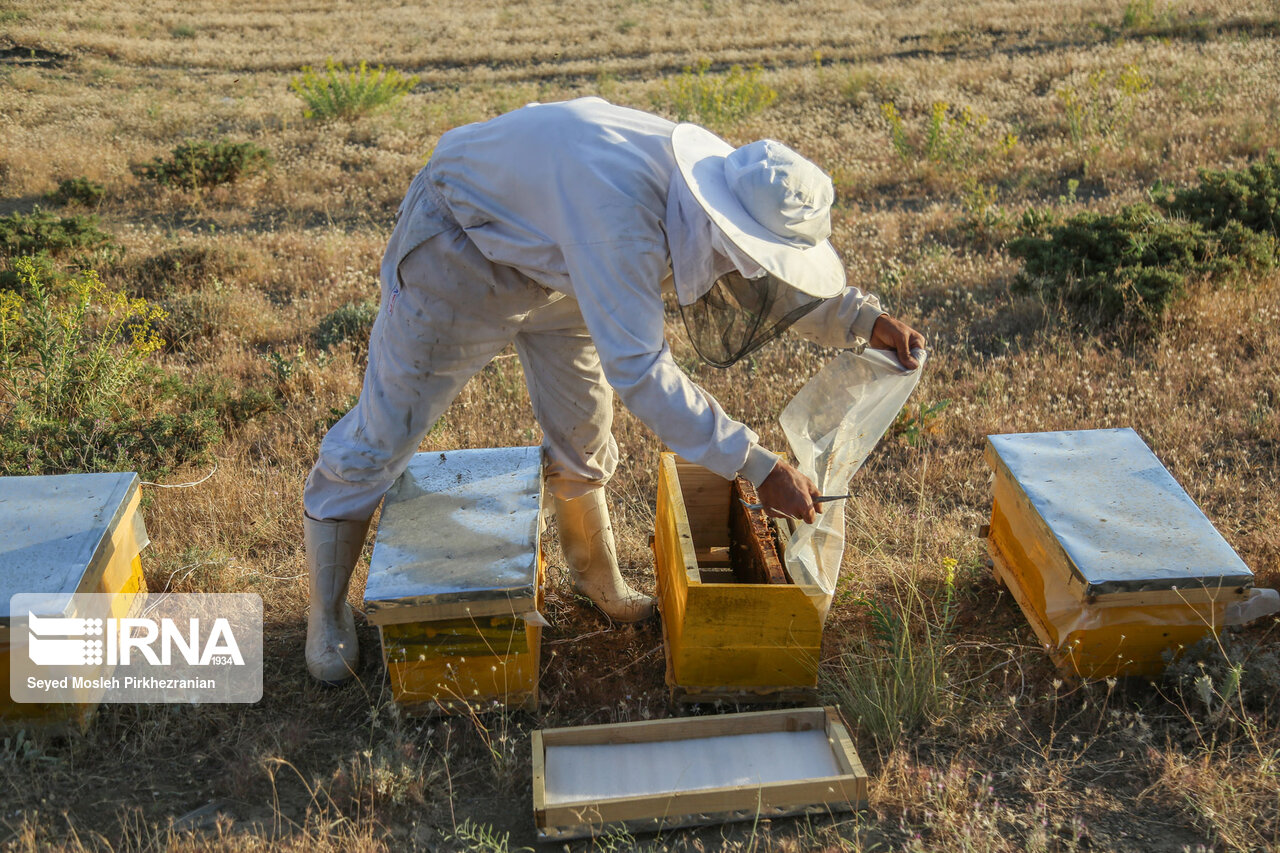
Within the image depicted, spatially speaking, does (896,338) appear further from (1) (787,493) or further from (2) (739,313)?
(1) (787,493)

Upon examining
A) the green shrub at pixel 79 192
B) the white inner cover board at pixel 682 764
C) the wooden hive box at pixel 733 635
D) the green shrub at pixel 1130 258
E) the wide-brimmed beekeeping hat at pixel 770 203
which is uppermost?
the wide-brimmed beekeeping hat at pixel 770 203

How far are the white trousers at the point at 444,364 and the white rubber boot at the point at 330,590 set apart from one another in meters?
0.07

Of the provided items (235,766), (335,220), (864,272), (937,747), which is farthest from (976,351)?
(335,220)

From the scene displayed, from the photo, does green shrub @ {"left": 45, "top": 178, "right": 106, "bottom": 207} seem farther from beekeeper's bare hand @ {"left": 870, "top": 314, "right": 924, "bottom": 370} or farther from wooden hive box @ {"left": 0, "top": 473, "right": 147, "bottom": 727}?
beekeeper's bare hand @ {"left": 870, "top": 314, "right": 924, "bottom": 370}

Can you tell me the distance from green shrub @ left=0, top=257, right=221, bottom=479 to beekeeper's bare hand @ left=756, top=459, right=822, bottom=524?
10.9 ft

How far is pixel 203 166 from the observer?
10.0 meters

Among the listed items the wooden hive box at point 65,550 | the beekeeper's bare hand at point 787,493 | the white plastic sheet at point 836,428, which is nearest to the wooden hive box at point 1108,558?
the white plastic sheet at point 836,428

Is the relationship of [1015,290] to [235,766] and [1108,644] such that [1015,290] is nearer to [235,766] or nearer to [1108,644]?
[1108,644]

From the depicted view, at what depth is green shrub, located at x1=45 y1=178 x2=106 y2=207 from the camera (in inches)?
381

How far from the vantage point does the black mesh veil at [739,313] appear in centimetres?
288

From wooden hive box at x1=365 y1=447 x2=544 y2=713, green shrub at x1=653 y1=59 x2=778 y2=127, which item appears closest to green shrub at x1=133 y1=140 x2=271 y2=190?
green shrub at x1=653 y1=59 x2=778 y2=127

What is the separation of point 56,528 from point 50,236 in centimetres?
510

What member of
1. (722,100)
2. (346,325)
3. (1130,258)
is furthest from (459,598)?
(722,100)

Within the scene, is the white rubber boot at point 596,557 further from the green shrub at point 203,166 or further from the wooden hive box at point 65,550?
the green shrub at point 203,166
